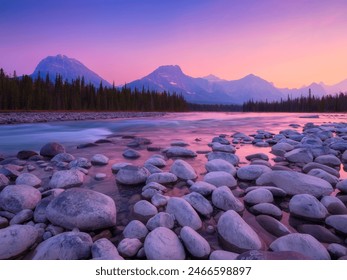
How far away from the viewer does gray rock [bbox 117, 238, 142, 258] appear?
7.13ft

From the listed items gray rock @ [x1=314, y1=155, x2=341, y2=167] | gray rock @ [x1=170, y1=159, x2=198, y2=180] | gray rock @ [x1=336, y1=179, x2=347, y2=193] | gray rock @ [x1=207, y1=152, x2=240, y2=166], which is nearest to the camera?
gray rock @ [x1=336, y1=179, x2=347, y2=193]

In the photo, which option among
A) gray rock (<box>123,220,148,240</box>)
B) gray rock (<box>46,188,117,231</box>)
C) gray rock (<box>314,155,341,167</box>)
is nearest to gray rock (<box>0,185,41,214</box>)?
gray rock (<box>46,188,117,231</box>)

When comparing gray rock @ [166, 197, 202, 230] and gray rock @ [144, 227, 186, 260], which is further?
gray rock @ [166, 197, 202, 230]

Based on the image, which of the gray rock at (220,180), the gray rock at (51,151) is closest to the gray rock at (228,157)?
the gray rock at (220,180)

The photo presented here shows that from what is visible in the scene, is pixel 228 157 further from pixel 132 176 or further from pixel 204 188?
pixel 132 176

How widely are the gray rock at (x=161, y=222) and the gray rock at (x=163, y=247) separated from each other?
29 centimetres

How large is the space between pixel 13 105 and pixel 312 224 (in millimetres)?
42941

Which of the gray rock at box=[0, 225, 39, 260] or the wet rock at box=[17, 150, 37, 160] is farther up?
the wet rock at box=[17, 150, 37, 160]

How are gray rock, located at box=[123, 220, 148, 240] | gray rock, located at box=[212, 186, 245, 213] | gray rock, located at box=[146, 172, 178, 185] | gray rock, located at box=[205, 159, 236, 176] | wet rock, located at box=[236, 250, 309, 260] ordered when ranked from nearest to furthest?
wet rock, located at box=[236, 250, 309, 260], gray rock, located at box=[123, 220, 148, 240], gray rock, located at box=[212, 186, 245, 213], gray rock, located at box=[146, 172, 178, 185], gray rock, located at box=[205, 159, 236, 176]

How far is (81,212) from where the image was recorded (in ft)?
8.57

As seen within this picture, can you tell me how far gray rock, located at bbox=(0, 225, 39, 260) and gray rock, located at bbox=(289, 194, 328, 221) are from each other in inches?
115

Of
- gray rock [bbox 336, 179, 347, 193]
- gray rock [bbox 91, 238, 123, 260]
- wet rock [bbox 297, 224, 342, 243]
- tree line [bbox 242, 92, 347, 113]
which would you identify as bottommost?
wet rock [bbox 297, 224, 342, 243]

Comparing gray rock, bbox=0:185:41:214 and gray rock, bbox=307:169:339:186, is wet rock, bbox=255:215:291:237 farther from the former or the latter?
gray rock, bbox=0:185:41:214
